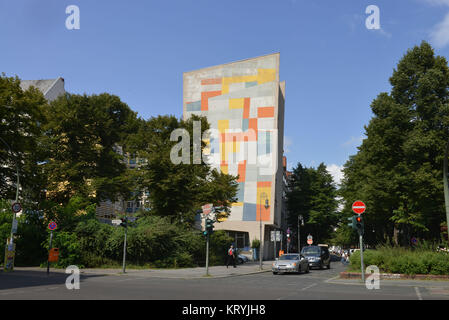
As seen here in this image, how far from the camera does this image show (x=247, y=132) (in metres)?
59.8

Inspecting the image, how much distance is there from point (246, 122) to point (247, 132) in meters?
1.61

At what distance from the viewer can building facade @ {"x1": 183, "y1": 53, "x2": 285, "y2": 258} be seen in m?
58.2

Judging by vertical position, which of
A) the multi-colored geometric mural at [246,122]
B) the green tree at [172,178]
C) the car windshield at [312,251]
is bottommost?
the car windshield at [312,251]

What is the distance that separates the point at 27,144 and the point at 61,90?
37.2 metres

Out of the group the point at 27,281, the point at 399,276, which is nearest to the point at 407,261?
the point at 399,276

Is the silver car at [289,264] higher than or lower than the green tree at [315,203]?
lower

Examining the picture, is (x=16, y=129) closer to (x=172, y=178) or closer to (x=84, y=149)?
(x=172, y=178)

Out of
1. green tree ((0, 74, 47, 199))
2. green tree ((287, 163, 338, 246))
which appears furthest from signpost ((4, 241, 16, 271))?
green tree ((287, 163, 338, 246))

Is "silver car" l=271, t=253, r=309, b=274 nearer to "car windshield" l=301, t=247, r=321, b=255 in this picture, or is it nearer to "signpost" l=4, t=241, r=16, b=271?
"car windshield" l=301, t=247, r=321, b=255

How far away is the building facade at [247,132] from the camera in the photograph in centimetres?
5825

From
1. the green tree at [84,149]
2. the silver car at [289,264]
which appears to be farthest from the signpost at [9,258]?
the silver car at [289,264]

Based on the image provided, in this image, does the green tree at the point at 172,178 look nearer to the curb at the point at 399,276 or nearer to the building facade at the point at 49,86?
the curb at the point at 399,276
